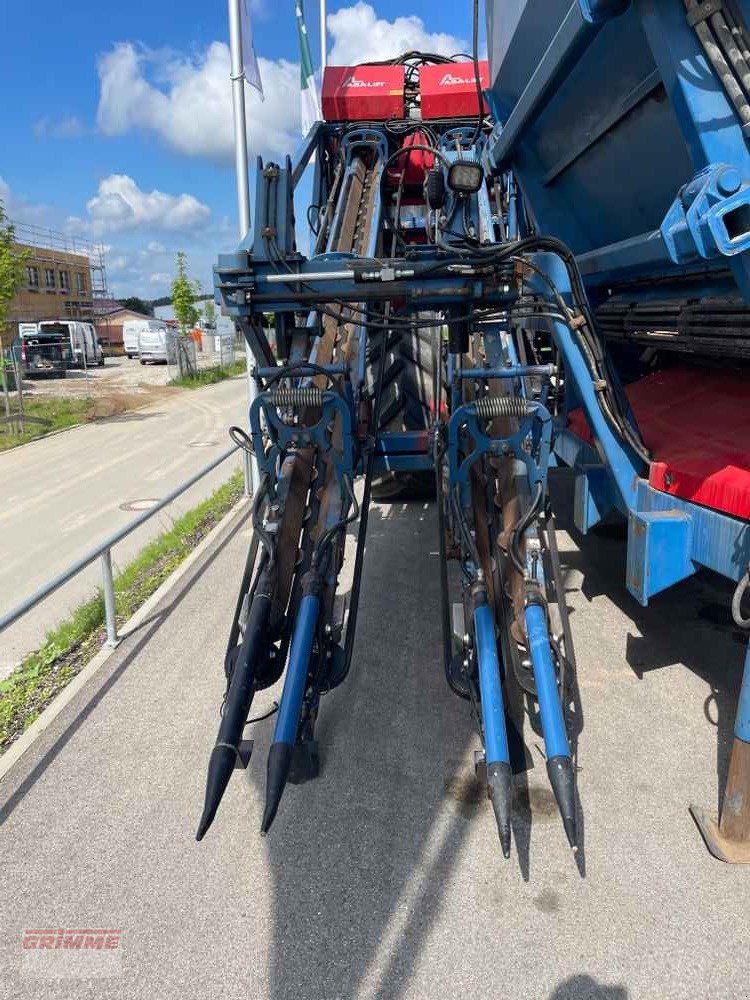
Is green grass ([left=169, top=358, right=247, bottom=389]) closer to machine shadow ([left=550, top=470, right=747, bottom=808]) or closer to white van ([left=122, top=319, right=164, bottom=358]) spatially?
white van ([left=122, top=319, right=164, bottom=358])

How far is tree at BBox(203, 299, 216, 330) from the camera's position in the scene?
4957 centimetres

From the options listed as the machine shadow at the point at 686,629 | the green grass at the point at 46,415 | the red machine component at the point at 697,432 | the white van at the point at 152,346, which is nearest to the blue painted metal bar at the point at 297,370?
the red machine component at the point at 697,432

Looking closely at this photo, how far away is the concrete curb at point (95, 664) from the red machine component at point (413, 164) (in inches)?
151

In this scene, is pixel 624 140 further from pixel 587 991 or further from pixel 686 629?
pixel 587 991

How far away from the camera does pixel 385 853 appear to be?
272 cm

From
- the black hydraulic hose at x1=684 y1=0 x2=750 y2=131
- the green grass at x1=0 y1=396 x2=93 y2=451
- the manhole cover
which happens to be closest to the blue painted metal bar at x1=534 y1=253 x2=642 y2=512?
the black hydraulic hose at x1=684 y1=0 x2=750 y2=131

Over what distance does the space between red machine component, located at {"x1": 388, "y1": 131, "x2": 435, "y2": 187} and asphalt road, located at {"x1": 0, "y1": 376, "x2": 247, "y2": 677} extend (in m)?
4.28

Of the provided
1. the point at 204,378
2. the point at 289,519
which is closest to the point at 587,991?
the point at 289,519

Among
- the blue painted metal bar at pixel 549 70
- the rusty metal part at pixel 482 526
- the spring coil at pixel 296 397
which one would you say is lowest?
the rusty metal part at pixel 482 526

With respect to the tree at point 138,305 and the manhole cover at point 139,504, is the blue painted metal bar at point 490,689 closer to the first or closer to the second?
the manhole cover at point 139,504

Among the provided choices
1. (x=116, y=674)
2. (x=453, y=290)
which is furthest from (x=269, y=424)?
(x=116, y=674)

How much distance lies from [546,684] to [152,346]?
3328cm

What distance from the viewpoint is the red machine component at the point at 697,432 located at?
114 inches

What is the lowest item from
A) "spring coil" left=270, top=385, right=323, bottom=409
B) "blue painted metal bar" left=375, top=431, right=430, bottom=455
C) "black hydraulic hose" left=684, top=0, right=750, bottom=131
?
"blue painted metal bar" left=375, top=431, right=430, bottom=455
